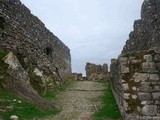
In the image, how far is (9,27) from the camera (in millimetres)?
16203

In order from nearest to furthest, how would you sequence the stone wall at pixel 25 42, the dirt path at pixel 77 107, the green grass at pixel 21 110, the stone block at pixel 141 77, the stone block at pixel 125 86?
the stone block at pixel 141 77, the stone block at pixel 125 86, the green grass at pixel 21 110, the dirt path at pixel 77 107, the stone wall at pixel 25 42

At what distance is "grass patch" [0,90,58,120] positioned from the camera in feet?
36.1

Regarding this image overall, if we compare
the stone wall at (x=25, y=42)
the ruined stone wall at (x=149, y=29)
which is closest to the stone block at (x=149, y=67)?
the ruined stone wall at (x=149, y=29)

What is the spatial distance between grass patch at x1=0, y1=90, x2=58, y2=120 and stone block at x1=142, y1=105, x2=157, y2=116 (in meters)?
3.89

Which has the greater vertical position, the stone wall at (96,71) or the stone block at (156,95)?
the stone wall at (96,71)

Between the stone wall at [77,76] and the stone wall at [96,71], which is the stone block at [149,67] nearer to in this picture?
the stone wall at [96,71]

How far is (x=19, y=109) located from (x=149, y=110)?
4.68 m

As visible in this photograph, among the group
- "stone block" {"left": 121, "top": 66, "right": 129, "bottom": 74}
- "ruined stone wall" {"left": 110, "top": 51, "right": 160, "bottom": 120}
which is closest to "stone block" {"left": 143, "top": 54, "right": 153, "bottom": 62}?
"ruined stone wall" {"left": 110, "top": 51, "right": 160, "bottom": 120}

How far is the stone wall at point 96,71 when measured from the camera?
35.3 metres

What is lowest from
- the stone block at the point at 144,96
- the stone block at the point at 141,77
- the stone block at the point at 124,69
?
the stone block at the point at 144,96

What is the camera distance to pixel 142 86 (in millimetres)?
9156

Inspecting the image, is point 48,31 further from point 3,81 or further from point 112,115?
point 112,115

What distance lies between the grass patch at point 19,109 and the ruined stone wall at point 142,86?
352cm

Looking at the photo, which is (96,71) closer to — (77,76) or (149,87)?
→ (77,76)
